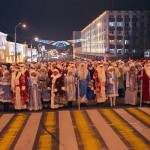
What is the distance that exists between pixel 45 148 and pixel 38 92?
17.8ft

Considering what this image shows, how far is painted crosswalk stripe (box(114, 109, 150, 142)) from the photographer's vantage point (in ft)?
31.3

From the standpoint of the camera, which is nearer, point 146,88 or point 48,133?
point 48,133

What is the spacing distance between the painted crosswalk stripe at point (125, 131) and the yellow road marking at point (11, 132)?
9.23 ft

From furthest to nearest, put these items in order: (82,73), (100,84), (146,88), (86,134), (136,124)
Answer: (82,73) < (100,84) < (146,88) < (136,124) < (86,134)

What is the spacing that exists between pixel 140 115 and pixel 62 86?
11.1 ft

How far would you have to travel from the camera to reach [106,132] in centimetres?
970

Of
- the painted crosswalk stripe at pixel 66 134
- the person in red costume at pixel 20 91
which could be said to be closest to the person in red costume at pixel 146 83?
the painted crosswalk stripe at pixel 66 134

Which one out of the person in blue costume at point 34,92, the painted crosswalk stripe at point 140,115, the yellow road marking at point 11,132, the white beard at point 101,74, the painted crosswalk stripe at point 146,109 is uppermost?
the white beard at point 101,74

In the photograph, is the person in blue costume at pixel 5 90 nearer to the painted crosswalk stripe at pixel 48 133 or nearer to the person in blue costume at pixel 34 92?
the person in blue costume at pixel 34 92

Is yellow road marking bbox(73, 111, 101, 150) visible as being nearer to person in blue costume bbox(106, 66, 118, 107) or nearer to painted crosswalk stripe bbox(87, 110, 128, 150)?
painted crosswalk stripe bbox(87, 110, 128, 150)

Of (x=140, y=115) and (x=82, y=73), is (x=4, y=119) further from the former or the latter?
(x=140, y=115)

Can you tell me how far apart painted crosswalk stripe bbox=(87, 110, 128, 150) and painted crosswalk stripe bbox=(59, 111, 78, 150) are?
0.77m

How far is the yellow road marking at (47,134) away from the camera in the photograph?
8516 mm

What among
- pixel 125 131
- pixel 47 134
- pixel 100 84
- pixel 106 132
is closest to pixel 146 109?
pixel 100 84
